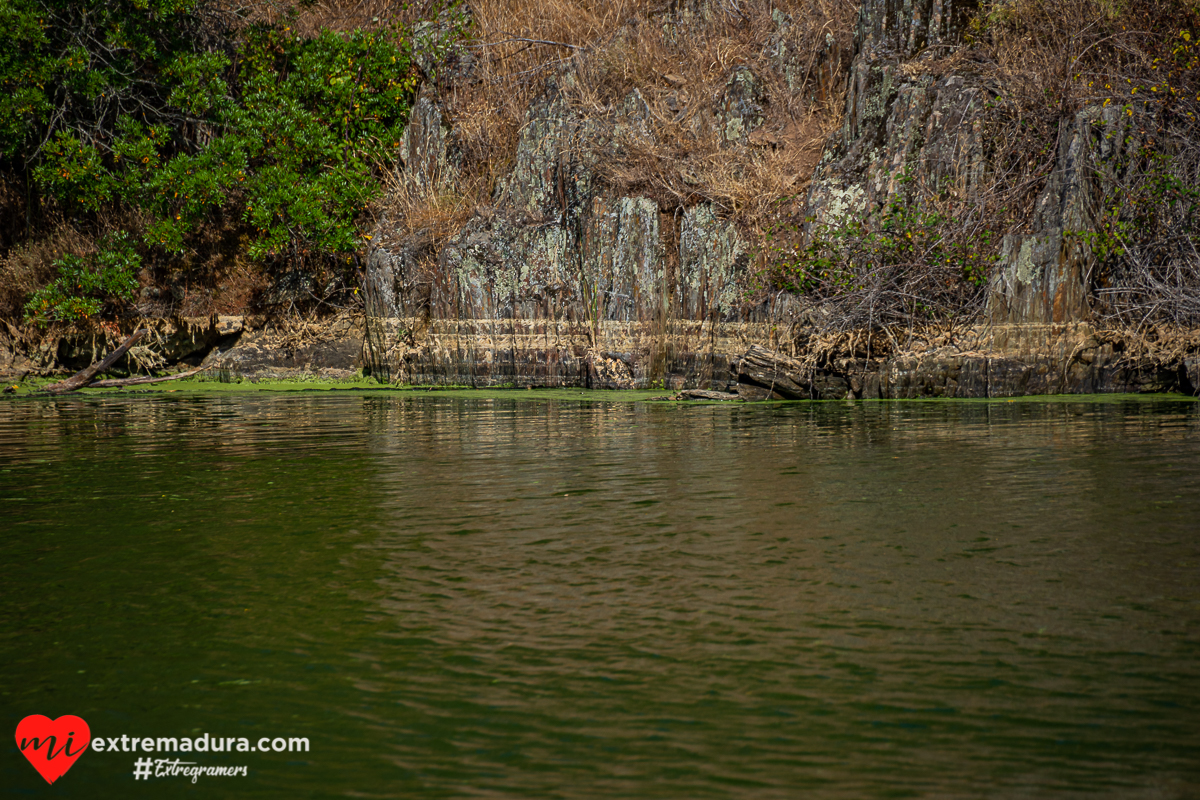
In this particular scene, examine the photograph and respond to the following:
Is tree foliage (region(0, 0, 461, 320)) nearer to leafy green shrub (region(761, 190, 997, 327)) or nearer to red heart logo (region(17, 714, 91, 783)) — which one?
leafy green shrub (region(761, 190, 997, 327))

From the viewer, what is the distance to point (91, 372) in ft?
57.4

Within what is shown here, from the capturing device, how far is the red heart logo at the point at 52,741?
126 inches

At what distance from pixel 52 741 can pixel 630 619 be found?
210 centimetres

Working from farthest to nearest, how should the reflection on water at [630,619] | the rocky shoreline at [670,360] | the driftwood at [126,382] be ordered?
1. the driftwood at [126,382]
2. the rocky shoreline at [670,360]
3. the reflection on water at [630,619]

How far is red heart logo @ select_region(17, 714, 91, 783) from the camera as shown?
3199 mm

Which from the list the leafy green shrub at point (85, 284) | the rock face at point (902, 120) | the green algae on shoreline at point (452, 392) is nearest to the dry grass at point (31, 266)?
the leafy green shrub at point (85, 284)

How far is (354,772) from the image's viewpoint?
310cm

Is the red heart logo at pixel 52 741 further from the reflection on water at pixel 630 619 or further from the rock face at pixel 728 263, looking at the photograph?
the rock face at pixel 728 263

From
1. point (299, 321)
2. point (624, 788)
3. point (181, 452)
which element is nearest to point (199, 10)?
point (299, 321)

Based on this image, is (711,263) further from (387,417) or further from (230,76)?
(230,76)

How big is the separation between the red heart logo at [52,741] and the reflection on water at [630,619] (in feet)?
0.21

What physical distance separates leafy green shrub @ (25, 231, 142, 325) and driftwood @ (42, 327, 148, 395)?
2.32 feet

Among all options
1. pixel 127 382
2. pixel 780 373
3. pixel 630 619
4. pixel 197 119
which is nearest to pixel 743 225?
pixel 780 373

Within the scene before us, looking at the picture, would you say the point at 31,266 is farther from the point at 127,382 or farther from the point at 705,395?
the point at 705,395
